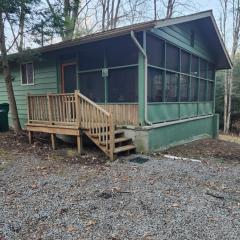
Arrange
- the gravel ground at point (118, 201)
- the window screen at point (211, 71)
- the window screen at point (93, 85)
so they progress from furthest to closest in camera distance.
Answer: the window screen at point (211, 71) → the window screen at point (93, 85) → the gravel ground at point (118, 201)

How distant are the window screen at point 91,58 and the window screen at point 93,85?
9.3 inches

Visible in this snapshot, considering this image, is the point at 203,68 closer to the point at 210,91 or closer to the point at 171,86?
the point at 210,91

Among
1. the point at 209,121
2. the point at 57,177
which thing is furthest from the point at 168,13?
the point at 57,177

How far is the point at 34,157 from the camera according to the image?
6750 millimetres

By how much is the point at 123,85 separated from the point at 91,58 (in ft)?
5.25

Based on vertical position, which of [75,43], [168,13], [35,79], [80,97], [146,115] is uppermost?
[168,13]

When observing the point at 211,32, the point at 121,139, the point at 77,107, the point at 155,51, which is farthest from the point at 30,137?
the point at 211,32

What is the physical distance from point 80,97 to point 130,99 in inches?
64.8

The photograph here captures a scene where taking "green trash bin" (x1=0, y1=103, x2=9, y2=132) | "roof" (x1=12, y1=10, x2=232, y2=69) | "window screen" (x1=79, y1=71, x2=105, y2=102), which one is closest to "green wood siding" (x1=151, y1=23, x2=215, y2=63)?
"roof" (x1=12, y1=10, x2=232, y2=69)

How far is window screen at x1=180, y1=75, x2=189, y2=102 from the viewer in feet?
31.3

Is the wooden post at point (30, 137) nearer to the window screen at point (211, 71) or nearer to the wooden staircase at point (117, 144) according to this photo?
the wooden staircase at point (117, 144)

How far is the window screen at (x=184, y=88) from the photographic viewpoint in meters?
9.53

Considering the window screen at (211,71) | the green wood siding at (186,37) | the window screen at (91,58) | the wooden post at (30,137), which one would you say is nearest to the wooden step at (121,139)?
the window screen at (91,58)

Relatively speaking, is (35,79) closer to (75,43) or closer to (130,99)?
(75,43)
